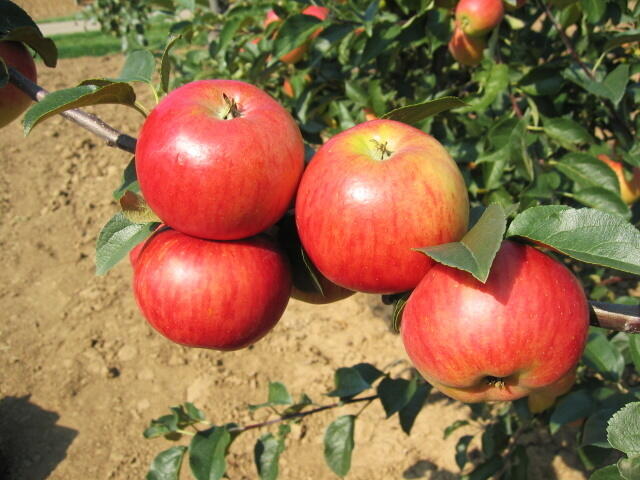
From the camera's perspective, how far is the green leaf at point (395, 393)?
143cm

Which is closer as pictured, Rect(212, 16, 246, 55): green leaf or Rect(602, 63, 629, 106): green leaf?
Rect(602, 63, 629, 106): green leaf

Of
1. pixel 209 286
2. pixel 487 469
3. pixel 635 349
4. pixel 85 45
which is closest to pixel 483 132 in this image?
pixel 635 349

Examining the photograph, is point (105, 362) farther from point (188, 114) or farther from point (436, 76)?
point (188, 114)

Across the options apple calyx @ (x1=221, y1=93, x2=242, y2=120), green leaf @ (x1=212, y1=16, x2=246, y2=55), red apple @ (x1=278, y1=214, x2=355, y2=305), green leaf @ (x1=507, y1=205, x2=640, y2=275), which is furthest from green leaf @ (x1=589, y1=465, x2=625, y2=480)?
green leaf @ (x1=212, y1=16, x2=246, y2=55)

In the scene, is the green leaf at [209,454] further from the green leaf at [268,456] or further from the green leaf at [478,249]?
the green leaf at [478,249]

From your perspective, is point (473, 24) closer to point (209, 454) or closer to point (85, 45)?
point (209, 454)

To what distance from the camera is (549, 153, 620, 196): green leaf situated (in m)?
1.55

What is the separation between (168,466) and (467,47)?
1.49 meters

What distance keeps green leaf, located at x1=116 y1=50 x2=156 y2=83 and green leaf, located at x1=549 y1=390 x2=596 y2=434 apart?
115 cm

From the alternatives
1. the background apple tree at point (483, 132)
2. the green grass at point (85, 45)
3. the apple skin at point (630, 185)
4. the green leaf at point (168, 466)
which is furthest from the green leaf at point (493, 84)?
the green grass at point (85, 45)

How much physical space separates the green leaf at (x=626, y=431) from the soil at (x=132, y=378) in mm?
1841

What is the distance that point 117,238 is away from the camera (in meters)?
0.90

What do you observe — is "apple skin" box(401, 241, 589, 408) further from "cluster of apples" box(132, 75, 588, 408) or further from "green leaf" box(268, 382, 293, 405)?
"green leaf" box(268, 382, 293, 405)

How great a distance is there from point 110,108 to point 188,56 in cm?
331
